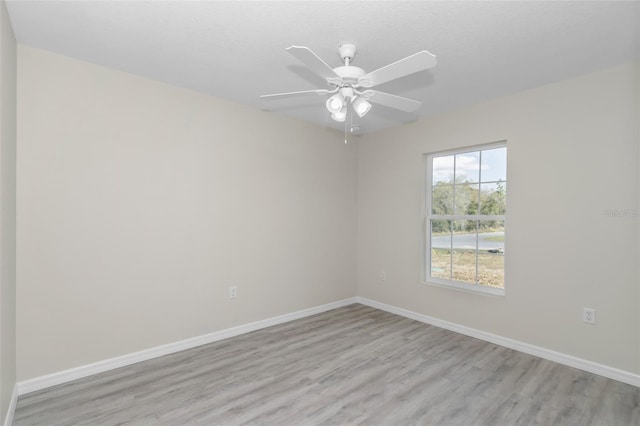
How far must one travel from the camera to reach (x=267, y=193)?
376 cm

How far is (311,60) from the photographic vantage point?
1.74 meters

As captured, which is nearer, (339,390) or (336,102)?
(336,102)

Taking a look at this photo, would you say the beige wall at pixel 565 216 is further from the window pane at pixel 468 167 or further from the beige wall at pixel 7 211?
the beige wall at pixel 7 211

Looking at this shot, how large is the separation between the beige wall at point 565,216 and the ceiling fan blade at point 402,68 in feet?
6.24

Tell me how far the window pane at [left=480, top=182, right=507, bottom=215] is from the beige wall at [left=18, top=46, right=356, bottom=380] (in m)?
2.01

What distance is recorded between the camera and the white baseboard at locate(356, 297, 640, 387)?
8.45 feet

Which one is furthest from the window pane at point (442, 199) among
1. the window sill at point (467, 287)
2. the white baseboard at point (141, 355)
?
the white baseboard at point (141, 355)

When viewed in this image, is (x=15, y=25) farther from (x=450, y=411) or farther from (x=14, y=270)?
(x=450, y=411)

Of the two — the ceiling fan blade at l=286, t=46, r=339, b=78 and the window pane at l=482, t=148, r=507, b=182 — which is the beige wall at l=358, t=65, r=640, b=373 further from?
the ceiling fan blade at l=286, t=46, r=339, b=78

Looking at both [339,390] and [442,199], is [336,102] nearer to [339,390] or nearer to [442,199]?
[339,390]

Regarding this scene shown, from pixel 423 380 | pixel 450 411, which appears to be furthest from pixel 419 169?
pixel 450 411

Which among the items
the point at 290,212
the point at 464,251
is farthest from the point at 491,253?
the point at 290,212

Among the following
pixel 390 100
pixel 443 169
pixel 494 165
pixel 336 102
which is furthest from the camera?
pixel 443 169

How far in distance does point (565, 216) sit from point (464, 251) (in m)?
1.07
